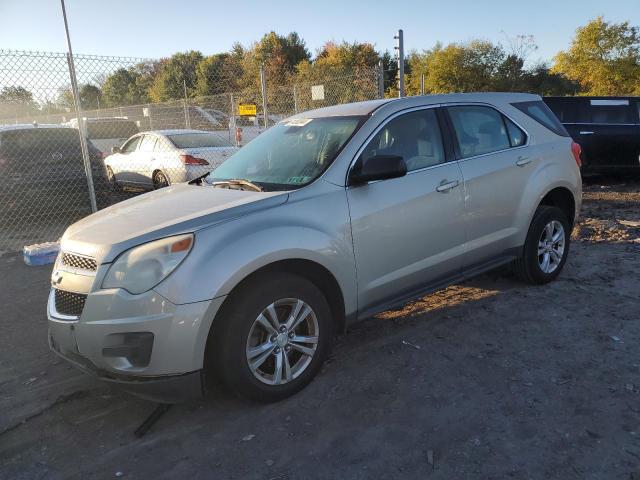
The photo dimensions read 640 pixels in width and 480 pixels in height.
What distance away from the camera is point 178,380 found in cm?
274

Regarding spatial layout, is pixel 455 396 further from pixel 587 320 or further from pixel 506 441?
pixel 587 320

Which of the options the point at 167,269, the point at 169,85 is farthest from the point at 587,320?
the point at 169,85

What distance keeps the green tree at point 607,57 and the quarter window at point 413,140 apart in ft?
97.8

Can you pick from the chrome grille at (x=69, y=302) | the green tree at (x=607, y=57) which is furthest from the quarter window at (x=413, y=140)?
the green tree at (x=607, y=57)

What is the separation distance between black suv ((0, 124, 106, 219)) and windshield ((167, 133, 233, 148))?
5.57ft

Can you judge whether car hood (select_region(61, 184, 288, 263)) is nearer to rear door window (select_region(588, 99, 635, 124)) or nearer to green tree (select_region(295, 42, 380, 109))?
rear door window (select_region(588, 99, 635, 124))

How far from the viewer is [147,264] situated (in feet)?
8.93

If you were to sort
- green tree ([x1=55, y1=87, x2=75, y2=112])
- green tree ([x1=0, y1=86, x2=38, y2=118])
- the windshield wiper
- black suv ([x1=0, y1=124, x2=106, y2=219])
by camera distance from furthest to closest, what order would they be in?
black suv ([x1=0, y1=124, x2=106, y2=219]) → green tree ([x1=0, y1=86, x2=38, y2=118]) → green tree ([x1=55, y1=87, x2=75, y2=112]) → the windshield wiper

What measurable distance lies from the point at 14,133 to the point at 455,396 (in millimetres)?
8347

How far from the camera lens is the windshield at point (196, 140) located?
31.6 ft

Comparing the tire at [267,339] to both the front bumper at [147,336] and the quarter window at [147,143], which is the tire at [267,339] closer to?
the front bumper at [147,336]

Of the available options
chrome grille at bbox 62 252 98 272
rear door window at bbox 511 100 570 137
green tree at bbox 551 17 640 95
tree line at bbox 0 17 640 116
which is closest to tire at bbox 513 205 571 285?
rear door window at bbox 511 100 570 137

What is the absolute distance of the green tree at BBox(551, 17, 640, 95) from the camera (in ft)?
94.1

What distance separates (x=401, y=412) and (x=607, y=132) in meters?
9.43
